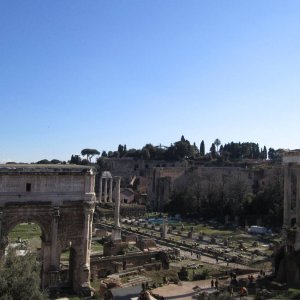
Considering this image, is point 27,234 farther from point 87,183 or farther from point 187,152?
point 187,152

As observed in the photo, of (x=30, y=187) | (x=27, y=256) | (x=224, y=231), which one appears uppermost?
(x=30, y=187)

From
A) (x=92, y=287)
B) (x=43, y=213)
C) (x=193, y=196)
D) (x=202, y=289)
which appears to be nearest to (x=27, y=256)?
(x=43, y=213)

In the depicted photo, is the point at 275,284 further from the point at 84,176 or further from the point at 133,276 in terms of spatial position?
the point at 84,176

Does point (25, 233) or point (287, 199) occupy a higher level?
point (287, 199)

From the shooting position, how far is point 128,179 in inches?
3954

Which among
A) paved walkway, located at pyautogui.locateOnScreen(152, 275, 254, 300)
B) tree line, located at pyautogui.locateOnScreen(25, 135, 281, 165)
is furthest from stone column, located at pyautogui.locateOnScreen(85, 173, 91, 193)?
tree line, located at pyautogui.locateOnScreen(25, 135, 281, 165)

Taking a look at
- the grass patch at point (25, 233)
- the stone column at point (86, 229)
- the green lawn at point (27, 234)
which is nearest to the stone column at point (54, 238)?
the stone column at point (86, 229)

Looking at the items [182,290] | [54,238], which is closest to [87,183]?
[54,238]

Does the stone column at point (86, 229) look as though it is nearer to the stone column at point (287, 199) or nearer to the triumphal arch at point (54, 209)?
the triumphal arch at point (54, 209)

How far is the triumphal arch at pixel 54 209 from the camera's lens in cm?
2123

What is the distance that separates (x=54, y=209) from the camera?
71.6ft

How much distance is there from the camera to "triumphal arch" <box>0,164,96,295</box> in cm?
2123

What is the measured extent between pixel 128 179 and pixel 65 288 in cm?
7788

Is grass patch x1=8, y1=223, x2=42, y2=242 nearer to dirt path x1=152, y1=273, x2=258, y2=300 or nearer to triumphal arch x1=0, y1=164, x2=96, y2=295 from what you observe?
triumphal arch x1=0, y1=164, x2=96, y2=295
